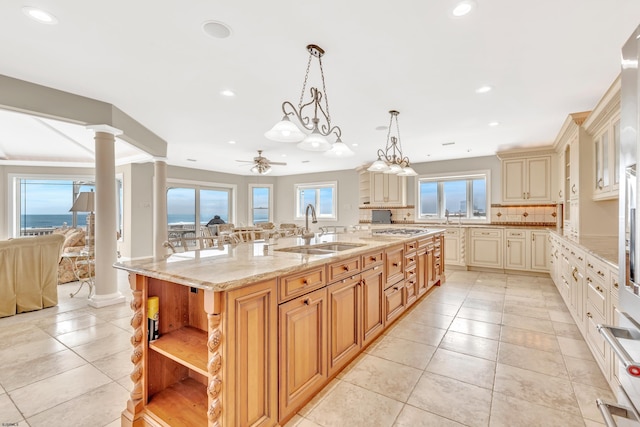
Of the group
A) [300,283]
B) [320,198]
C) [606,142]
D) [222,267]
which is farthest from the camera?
[320,198]

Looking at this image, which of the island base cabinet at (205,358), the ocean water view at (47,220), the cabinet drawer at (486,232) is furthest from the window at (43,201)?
the cabinet drawer at (486,232)

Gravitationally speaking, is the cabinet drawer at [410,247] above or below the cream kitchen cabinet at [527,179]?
below

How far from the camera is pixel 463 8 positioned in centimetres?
179

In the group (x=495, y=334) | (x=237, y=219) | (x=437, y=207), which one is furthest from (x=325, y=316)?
(x=237, y=219)

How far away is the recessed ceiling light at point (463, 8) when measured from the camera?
174 centimetres

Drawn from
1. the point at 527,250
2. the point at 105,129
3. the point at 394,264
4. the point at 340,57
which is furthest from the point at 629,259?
the point at 527,250

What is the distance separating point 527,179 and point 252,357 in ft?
19.7

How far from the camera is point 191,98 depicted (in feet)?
10.7

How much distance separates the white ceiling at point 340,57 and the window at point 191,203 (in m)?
→ 4.12

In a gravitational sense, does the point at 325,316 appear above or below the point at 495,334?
above

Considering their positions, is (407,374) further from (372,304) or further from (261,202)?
(261,202)

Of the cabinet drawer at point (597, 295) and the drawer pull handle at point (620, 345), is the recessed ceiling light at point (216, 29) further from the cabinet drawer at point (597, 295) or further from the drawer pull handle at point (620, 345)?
the cabinet drawer at point (597, 295)

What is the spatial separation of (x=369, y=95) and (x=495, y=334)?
271cm

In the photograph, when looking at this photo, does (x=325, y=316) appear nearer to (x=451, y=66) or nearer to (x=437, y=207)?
(x=451, y=66)
